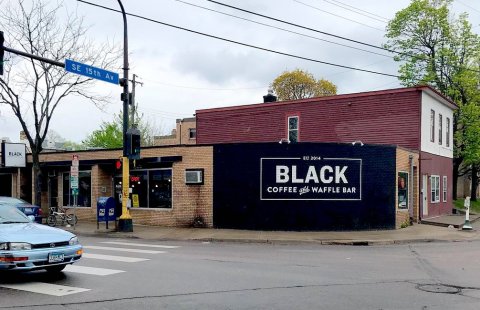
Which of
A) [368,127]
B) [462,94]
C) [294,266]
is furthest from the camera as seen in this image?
[462,94]

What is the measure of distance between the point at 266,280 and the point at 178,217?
11964 millimetres

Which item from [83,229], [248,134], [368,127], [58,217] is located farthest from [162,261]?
[248,134]

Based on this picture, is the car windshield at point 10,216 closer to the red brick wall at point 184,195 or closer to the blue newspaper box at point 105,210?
the blue newspaper box at point 105,210

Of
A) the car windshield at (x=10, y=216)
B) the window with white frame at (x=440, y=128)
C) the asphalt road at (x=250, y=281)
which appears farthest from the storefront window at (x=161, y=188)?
the window with white frame at (x=440, y=128)

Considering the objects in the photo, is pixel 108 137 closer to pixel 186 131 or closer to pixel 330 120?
pixel 186 131

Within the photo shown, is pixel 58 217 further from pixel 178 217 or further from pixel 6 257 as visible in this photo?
pixel 6 257

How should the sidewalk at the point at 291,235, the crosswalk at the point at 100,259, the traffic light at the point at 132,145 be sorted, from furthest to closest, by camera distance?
the traffic light at the point at 132,145 → the sidewalk at the point at 291,235 → the crosswalk at the point at 100,259

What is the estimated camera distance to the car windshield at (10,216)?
9.77m

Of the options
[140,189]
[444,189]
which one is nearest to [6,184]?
[140,189]

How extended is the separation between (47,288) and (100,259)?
3494 millimetres

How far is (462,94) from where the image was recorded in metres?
36.1

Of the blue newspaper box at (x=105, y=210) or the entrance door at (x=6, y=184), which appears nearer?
the blue newspaper box at (x=105, y=210)

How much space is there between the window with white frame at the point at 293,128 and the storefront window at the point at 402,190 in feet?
24.8

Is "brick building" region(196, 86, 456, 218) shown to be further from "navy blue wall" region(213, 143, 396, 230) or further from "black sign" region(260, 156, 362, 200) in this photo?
"black sign" region(260, 156, 362, 200)
